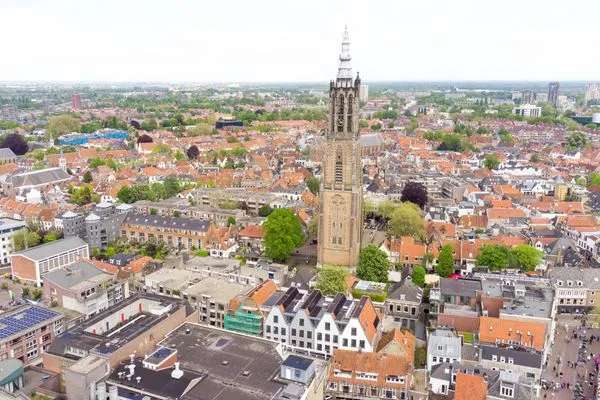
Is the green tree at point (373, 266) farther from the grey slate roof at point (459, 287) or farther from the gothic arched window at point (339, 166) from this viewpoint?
the gothic arched window at point (339, 166)

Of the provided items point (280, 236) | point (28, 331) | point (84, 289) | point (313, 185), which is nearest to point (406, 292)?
point (280, 236)

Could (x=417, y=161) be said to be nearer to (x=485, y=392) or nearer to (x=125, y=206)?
(x=125, y=206)

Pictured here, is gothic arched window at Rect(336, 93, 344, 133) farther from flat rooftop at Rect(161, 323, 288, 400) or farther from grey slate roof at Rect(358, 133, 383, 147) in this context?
grey slate roof at Rect(358, 133, 383, 147)

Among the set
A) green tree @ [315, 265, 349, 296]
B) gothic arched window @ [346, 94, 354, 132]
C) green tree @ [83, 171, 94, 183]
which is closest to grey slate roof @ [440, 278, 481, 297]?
green tree @ [315, 265, 349, 296]

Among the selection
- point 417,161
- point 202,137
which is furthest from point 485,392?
point 202,137

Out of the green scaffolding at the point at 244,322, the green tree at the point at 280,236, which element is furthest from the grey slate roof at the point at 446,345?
the green tree at the point at 280,236
